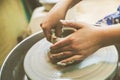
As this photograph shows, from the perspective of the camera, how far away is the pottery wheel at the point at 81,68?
3.01ft

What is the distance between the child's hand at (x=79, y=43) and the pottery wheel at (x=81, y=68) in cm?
6

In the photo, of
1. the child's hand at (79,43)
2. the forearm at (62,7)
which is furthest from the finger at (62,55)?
the forearm at (62,7)

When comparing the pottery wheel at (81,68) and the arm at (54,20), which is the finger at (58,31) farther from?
the pottery wheel at (81,68)

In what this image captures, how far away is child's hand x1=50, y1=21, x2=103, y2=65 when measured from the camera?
34.4 inches

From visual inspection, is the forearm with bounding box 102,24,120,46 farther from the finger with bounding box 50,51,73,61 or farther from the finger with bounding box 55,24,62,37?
the finger with bounding box 55,24,62,37

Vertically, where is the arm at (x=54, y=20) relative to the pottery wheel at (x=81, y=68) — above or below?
above

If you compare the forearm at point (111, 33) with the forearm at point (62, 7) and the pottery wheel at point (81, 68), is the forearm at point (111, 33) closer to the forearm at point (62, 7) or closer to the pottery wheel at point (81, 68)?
the pottery wheel at point (81, 68)

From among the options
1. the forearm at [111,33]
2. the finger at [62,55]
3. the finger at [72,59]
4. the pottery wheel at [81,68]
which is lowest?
the pottery wheel at [81,68]

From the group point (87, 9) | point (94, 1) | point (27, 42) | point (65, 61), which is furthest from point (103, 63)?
point (94, 1)

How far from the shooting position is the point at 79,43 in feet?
→ 2.86

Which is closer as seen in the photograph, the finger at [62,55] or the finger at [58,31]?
the finger at [62,55]

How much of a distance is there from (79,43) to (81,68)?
0.42 feet

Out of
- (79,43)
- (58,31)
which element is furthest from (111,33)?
(58,31)

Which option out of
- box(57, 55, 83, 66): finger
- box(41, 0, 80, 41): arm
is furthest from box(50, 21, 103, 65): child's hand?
box(41, 0, 80, 41): arm
